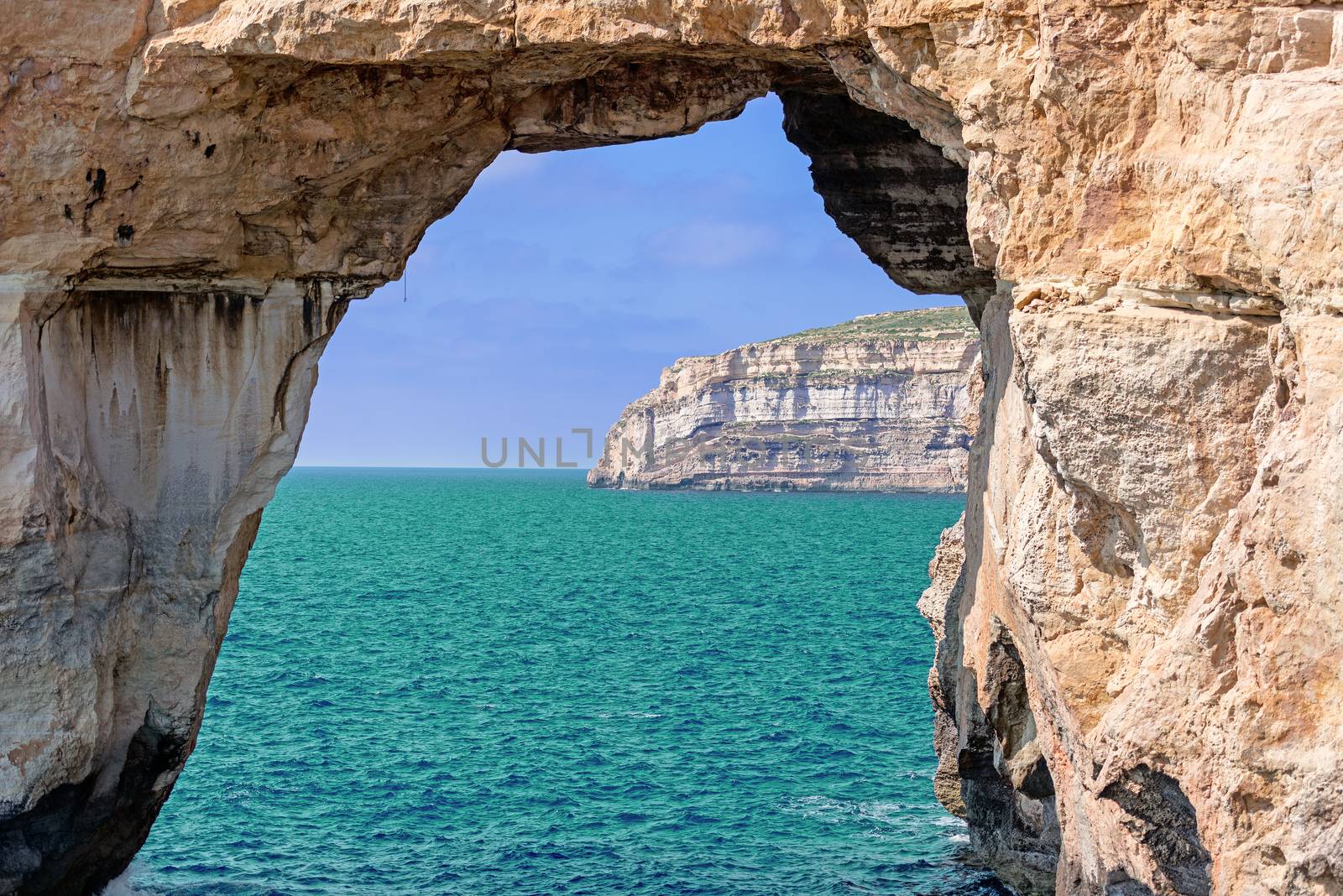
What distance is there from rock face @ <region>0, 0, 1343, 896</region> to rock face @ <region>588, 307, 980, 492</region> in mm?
98185

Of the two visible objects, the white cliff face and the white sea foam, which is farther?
the white sea foam

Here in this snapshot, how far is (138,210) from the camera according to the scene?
14977mm

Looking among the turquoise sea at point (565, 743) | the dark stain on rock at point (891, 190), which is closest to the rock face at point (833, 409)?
the turquoise sea at point (565, 743)

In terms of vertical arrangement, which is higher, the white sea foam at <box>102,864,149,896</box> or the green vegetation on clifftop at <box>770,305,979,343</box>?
the green vegetation on clifftop at <box>770,305,979,343</box>

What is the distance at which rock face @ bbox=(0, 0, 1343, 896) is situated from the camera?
9.14 m

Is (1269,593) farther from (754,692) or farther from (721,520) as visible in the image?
(721,520)

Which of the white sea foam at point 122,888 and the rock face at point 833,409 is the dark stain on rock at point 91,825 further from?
the rock face at point 833,409

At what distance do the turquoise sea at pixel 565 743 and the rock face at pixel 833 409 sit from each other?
6486 cm

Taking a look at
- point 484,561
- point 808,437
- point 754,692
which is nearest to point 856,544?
point 484,561

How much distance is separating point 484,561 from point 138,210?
49.6m

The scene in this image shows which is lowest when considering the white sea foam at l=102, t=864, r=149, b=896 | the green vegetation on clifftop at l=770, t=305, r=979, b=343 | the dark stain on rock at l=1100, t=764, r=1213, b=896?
the white sea foam at l=102, t=864, r=149, b=896

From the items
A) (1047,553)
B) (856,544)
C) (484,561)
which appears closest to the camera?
(1047,553)

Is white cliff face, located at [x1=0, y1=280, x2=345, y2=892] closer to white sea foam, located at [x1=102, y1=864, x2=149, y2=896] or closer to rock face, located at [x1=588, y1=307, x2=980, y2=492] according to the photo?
white sea foam, located at [x1=102, y1=864, x2=149, y2=896]

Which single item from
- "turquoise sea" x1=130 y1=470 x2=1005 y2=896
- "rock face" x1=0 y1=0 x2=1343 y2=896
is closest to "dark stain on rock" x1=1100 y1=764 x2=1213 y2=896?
"rock face" x1=0 y1=0 x2=1343 y2=896
